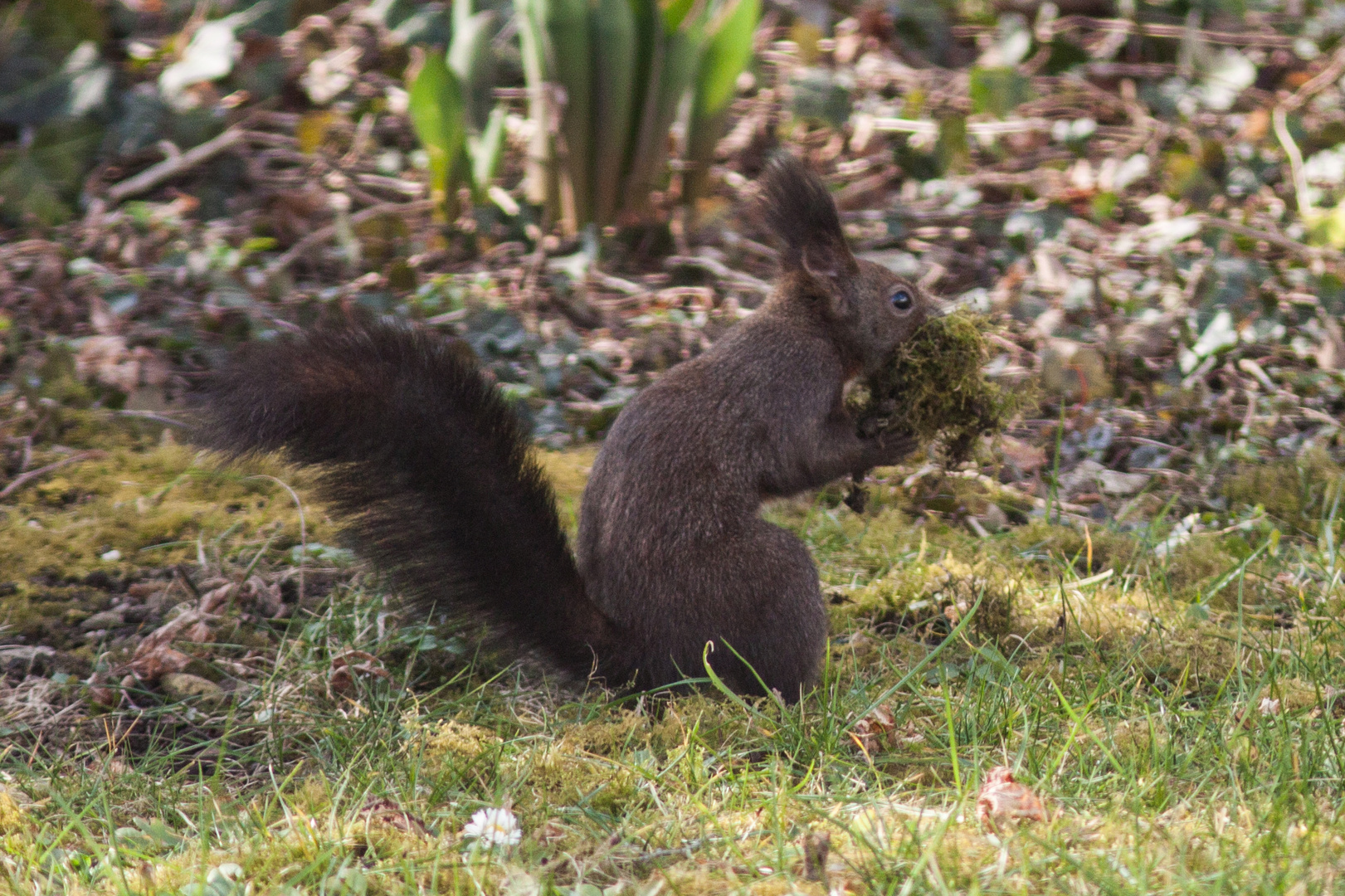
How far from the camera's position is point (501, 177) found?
21.0ft

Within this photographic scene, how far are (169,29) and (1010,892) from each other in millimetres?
6962

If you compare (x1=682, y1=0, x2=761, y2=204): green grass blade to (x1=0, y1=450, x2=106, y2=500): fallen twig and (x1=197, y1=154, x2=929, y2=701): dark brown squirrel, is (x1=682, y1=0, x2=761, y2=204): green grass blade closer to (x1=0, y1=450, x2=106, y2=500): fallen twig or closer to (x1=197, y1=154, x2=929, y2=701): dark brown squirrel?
(x1=197, y1=154, x2=929, y2=701): dark brown squirrel

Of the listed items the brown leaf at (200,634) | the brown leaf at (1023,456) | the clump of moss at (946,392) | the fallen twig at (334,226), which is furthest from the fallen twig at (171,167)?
the clump of moss at (946,392)

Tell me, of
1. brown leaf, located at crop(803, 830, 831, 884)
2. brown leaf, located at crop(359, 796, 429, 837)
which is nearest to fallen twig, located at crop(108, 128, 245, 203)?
brown leaf, located at crop(359, 796, 429, 837)

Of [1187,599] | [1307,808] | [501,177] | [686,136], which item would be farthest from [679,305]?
[1307,808]

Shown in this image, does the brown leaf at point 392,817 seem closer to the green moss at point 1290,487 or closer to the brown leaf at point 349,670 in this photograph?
the brown leaf at point 349,670

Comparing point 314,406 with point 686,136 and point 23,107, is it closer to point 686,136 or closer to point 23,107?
point 686,136

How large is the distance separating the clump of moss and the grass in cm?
37

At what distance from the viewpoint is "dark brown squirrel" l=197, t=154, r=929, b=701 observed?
2420mm

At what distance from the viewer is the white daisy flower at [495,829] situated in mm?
1938

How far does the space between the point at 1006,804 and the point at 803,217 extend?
1.66m

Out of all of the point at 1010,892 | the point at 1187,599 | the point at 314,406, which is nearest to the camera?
the point at 1010,892

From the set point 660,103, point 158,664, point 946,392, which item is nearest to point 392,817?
point 158,664

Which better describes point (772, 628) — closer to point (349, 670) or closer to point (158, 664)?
point (349, 670)
